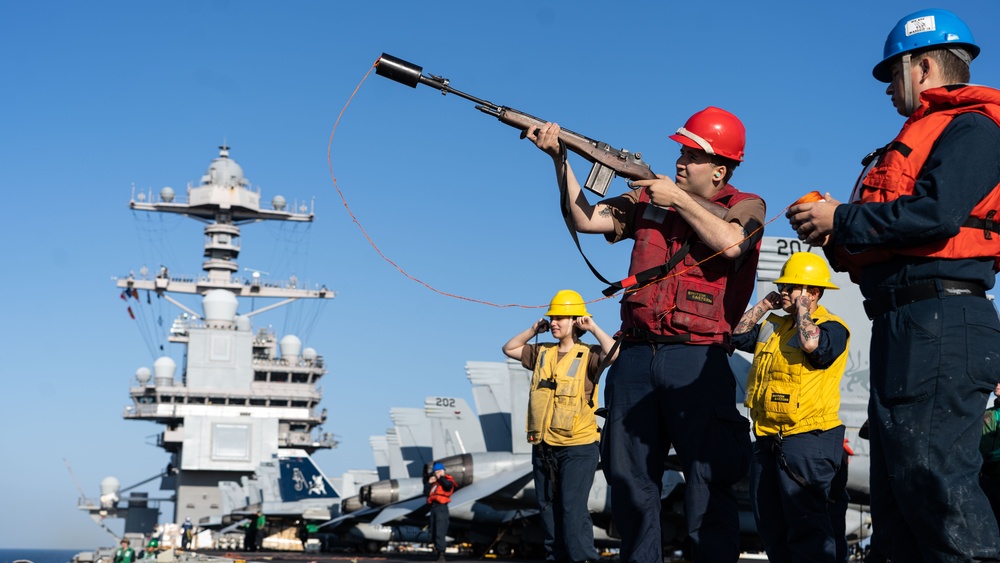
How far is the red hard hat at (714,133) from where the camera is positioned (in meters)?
4.99

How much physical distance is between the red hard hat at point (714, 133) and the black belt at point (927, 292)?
58.2 inches

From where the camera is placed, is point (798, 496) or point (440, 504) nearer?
point (798, 496)

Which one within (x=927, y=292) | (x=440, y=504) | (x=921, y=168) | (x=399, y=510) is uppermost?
(x=921, y=168)

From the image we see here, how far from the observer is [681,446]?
4.82 m

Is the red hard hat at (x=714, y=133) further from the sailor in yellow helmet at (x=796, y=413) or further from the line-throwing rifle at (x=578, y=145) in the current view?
the sailor in yellow helmet at (x=796, y=413)

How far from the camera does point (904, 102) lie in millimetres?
3918

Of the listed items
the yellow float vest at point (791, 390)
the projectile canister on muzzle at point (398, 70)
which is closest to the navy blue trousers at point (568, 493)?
the yellow float vest at point (791, 390)

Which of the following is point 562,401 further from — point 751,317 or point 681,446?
point 681,446

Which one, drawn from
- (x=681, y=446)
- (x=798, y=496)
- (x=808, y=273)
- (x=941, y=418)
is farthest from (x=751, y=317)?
(x=941, y=418)

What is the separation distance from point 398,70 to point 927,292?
272 cm

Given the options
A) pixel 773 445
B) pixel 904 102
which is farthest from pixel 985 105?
pixel 773 445

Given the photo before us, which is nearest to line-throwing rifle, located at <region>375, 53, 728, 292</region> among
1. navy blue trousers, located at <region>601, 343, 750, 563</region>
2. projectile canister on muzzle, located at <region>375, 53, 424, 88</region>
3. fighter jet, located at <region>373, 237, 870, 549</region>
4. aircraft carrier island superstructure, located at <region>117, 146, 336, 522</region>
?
projectile canister on muzzle, located at <region>375, 53, 424, 88</region>

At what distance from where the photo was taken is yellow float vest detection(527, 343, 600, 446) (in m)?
7.82

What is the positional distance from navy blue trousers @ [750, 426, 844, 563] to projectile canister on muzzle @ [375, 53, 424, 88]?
9.65 ft
